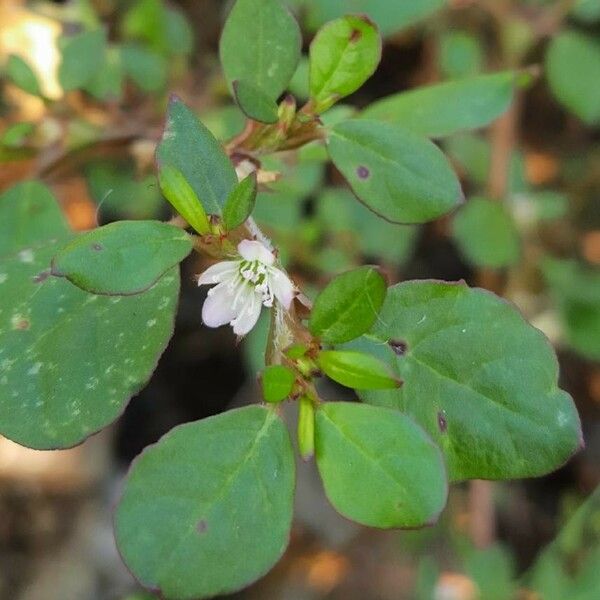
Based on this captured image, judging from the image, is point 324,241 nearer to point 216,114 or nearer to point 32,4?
point 216,114

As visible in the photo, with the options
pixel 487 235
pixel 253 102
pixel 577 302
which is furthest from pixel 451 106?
pixel 577 302

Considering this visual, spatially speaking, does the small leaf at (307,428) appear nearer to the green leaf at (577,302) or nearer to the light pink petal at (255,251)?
the light pink petal at (255,251)

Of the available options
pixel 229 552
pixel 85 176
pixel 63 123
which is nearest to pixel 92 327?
pixel 229 552

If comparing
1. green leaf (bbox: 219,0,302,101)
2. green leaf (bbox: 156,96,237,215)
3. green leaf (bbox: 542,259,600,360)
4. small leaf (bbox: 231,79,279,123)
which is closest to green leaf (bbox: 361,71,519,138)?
green leaf (bbox: 219,0,302,101)

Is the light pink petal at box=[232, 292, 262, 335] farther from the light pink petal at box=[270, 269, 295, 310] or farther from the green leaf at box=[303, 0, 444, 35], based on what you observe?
the green leaf at box=[303, 0, 444, 35]

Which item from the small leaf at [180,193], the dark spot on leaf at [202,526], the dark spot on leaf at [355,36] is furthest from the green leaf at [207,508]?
the dark spot on leaf at [355,36]

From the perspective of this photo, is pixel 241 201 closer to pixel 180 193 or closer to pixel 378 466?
pixel 180 193
